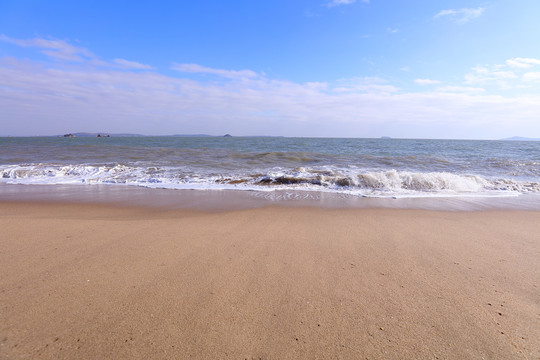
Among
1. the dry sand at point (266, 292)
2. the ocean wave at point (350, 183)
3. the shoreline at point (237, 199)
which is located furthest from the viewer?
the ocean wave at point (350, 183)

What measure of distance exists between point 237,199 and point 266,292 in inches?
176

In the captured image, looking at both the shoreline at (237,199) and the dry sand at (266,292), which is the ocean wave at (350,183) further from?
the dry sand at (266,292)

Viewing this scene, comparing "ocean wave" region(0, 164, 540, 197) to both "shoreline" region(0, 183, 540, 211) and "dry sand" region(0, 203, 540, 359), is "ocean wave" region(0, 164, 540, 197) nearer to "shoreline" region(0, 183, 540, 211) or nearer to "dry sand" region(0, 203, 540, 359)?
"shoreline" region(0, 183, 540, 211)

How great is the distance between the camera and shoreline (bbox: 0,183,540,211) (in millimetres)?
6062

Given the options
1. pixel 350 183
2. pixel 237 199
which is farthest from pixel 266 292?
pixel 350 183

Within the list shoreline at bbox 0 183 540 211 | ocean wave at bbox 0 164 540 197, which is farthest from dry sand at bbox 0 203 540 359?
ocean wave at bbox 0 164 540 197

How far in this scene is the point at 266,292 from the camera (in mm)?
2389

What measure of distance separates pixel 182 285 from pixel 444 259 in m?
2.92

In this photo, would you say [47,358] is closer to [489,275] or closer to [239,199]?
[489,275]

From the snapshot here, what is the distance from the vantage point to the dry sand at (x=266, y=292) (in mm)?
1787

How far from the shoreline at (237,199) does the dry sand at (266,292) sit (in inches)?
71.3

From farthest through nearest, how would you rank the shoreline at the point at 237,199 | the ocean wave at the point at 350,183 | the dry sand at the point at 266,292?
the ocean wave at the point at 350,183, the shoreline at the point at 237,199, the dry sand at the point at 266,292

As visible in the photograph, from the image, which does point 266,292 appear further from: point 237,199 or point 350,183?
point 350,183

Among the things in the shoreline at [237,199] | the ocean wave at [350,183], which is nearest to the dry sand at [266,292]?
the shoreline at [237,199]
